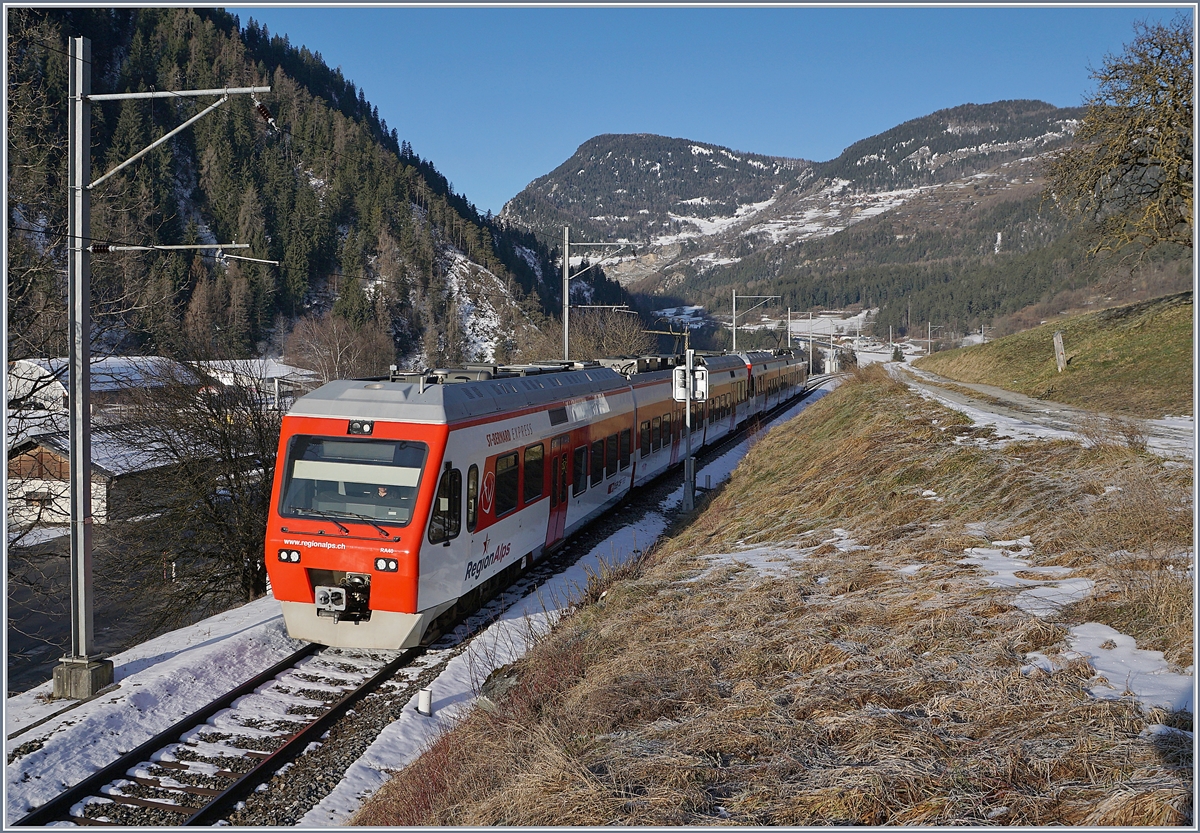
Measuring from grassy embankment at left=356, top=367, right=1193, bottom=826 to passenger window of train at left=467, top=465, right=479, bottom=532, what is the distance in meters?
1.76

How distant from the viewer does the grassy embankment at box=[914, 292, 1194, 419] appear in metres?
22.4

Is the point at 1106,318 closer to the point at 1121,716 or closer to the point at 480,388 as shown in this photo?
the point at 480,388

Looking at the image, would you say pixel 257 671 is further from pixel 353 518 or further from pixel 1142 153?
pixel 1142 153

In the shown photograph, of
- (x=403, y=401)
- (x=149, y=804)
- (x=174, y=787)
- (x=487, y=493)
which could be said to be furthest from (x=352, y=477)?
(x=149, y=804)

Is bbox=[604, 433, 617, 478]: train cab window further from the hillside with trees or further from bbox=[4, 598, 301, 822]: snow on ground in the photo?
the hillside with trees

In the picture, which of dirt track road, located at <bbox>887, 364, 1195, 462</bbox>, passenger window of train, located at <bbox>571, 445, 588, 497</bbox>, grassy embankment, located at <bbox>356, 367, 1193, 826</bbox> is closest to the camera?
grassy embankment, located at <bbox>356, 367, 1193, 826</bbox>

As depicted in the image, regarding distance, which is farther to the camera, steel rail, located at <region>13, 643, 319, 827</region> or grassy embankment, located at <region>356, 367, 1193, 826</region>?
steel rail, located at <region>13, 643, 319, 827</region>

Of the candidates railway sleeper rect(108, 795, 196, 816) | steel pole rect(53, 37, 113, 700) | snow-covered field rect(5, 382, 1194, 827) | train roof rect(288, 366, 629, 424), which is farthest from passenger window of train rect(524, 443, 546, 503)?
railway sleeper rect(108, 795, 196, 816)

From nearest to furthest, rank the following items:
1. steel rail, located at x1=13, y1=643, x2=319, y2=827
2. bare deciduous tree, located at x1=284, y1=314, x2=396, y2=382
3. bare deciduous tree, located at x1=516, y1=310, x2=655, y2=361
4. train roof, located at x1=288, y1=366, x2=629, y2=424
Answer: steel rail, located at x1=13, y1=643, x2=319, y2=827
train roof, located at x1=288, y1=366, x2=629, y2=424
bare deciduous tree, located at x1=516, y1=310, x2=655, y2=361
bare deciduous tree, located at x1=284, y1=314, x2=396, y2=382

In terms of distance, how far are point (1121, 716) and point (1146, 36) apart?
26.2m

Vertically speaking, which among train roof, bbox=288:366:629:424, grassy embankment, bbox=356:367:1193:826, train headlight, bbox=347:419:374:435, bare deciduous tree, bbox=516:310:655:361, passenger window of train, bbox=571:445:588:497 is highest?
bare deciduous tree, bbox=516:310:655:361

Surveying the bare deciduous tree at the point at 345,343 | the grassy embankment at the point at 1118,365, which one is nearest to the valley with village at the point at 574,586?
the grassy embankment at the point at 1118,365

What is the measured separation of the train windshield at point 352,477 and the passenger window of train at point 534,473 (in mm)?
3417

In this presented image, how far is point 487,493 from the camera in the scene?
462 inches
